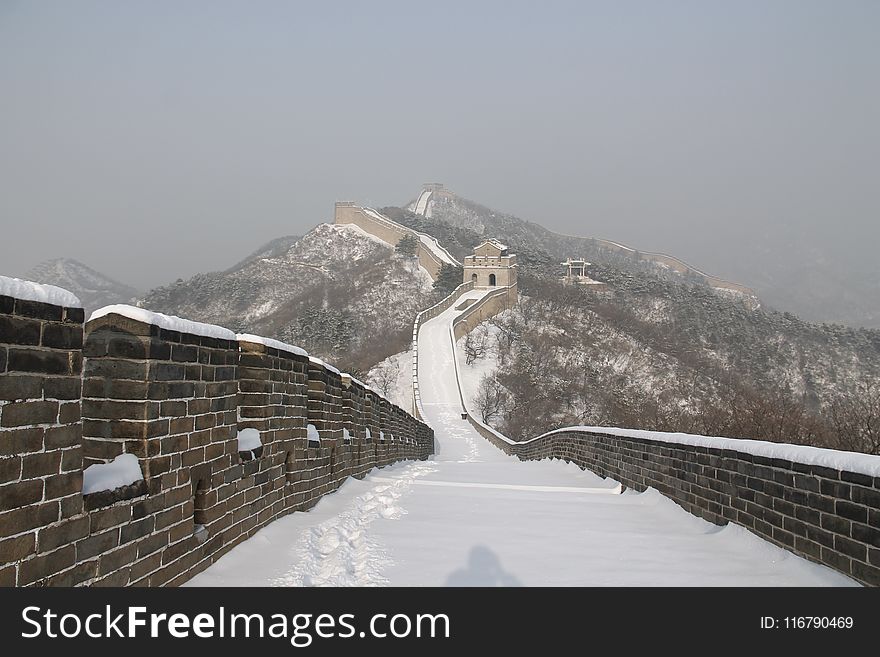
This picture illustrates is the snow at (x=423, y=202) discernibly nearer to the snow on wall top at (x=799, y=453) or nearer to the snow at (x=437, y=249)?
the snow at (x=437, y=249)

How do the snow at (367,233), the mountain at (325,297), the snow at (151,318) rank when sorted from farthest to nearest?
the snow at (367,233), the mountain at (325,297), the snow at (151,318)

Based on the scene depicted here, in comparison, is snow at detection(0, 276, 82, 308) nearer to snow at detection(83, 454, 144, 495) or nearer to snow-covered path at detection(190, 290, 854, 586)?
snow at detection(83, 454, 144, 495)

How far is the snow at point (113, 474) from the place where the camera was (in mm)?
A: 3016

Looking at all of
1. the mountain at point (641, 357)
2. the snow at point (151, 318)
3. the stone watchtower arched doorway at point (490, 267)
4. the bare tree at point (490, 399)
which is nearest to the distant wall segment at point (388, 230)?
the stone watchtower arched doorway at point (490, 267)

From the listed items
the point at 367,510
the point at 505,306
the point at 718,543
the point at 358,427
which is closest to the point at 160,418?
the point at 367,510

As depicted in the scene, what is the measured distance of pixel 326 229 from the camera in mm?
86562

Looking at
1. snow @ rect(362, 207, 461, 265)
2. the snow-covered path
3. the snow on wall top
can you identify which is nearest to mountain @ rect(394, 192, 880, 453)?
snow @ rect(362, 207, 461, 265)

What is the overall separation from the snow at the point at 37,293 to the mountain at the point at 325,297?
1618 inches

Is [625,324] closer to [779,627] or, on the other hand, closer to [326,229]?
[326,229]

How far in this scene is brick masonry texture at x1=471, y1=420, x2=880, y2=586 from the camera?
3.83m

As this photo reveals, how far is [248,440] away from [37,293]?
2570 mm

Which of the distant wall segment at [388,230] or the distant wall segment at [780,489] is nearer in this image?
the distant wall segment at [780,489]

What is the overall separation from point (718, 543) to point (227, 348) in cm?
386

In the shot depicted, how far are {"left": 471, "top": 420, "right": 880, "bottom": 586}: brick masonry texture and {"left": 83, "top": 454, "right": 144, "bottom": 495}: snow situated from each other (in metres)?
3.77
